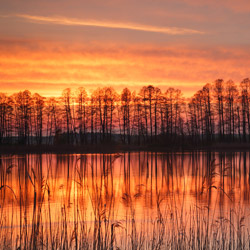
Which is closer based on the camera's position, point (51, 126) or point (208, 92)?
point (208, 92)

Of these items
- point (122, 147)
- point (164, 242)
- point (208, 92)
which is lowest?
point (164, 242)

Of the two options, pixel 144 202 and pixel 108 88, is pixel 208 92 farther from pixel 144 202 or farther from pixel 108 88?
pixel 144 202

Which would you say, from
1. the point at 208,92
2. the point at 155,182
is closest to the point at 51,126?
the point at 208,92

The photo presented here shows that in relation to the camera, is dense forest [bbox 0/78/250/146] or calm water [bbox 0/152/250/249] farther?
dense forest [bbox 0/78/250/146]

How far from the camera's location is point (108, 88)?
252 feet

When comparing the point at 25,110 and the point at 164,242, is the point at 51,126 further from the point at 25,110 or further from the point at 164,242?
the point at 164,242

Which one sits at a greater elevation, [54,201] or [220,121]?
[220,121]

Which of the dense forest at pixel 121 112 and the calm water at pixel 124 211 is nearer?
the calm water at pixel 124 211

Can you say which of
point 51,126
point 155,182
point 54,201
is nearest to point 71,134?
point 51,126

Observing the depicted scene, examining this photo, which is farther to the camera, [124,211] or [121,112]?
[121,112]

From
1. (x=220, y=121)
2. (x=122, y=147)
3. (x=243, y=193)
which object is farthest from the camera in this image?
(x=220, y=121)

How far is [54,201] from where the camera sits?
14.6 m

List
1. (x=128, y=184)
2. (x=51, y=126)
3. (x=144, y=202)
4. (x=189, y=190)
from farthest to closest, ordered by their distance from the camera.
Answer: (x=51, y=126) < (x=128, y=184) < (x=189, y=190) < (x=144, y=202)

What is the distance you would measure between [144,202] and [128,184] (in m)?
5.39
